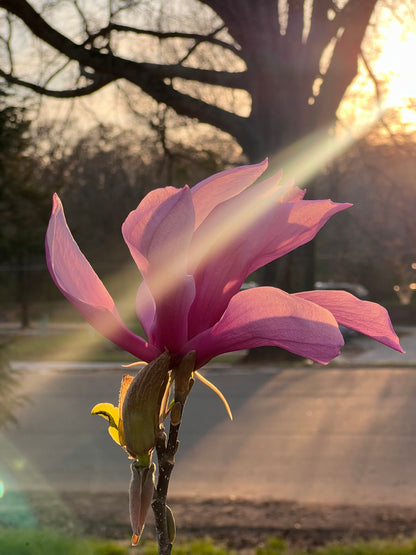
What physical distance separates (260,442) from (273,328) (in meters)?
8.61

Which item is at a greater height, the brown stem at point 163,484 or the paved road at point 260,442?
the brown stem at point 163,484

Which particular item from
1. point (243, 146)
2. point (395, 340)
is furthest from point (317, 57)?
point (395, 340)

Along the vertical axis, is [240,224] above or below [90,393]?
above

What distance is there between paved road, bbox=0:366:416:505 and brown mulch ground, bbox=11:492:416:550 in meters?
0.44

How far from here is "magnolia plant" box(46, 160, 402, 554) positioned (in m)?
0.48

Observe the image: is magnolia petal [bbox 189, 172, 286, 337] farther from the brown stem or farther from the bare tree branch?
the bare tree branch

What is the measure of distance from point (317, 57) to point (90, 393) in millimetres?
6466

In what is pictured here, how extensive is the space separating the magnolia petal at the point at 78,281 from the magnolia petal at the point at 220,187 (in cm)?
8

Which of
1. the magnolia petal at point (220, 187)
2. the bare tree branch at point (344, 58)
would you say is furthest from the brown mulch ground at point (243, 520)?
the bare tree branch at point (344, 58)

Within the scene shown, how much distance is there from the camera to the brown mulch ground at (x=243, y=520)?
545 cm

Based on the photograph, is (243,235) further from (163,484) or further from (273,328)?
(163,484)

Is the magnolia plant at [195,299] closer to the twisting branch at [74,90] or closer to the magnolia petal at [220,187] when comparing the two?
the magnolia petal at [220,187]

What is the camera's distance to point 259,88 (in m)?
10.4

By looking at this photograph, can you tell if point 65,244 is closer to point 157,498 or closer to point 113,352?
point 157,498
